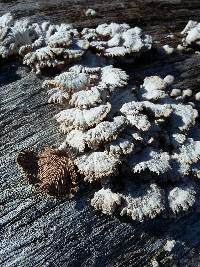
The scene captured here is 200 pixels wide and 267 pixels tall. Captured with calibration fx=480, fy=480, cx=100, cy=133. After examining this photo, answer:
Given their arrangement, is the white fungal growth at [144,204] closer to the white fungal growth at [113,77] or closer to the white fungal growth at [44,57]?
the white fungal growth at [113,77]

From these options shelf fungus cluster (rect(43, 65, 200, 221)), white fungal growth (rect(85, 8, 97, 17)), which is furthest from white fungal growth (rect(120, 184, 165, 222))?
white fungal growth (rect(85, 8, 97, 17))

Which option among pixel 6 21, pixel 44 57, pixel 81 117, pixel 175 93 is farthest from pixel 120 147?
pixel 6 21

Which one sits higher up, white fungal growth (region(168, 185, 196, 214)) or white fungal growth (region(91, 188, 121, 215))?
white fungal growth (region(91, 188, 121, 215))

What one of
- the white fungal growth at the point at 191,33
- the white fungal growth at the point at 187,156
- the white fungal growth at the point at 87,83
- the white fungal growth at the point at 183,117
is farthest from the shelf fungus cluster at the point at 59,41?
the white fungal growth at the point at 187,156

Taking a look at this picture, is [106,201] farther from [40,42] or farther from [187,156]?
[40,42]

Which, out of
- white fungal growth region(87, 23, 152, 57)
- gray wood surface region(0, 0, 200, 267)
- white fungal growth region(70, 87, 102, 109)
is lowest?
gray wood surface region(0, 0, 200, 267)

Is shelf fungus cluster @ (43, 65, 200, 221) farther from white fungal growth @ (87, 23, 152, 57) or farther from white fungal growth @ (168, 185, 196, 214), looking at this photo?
white fungal growth @ (87, 23, 152, 57)

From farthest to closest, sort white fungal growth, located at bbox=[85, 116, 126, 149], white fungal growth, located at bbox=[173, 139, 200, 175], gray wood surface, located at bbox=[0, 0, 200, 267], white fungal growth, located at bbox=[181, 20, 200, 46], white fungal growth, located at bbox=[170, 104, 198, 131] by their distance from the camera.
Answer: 1. white fungal growth, located at bbox=[181, 20, 200, 46]
2. white fungal growth, located at bbox=[170, 104, 198, 131]
3. white fungal growth, located at bbox=[173, 139, 200, 175]
4. white fungal growth, located at bbox=[85, 116, 126, 149]
5. gray wood surface, located at bbox=[0, 0, 200, 267]
